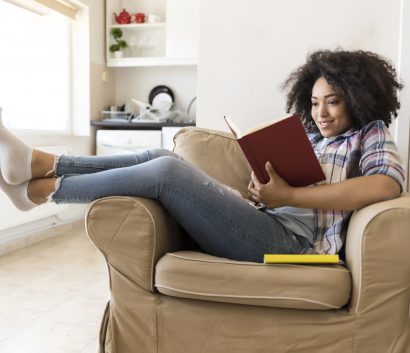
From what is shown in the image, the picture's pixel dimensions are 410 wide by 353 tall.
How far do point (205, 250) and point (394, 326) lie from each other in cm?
54

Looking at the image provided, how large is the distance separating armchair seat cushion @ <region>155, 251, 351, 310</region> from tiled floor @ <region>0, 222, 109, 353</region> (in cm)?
56

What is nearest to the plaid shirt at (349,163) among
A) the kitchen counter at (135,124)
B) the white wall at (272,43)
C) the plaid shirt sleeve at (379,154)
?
the plaid shirt sleeve at (379,154)

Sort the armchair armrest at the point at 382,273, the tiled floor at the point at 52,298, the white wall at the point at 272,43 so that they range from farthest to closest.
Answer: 1. the white wall at the point at 272,43
2. the tiled floor at the point at 52,298
3. the armchair armrest at the point at 382,273

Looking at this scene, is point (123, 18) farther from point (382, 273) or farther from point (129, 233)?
point (382, 273)

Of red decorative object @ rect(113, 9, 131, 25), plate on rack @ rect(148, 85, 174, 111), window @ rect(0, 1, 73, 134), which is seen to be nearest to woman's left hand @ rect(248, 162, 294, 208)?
window @ rect(0, 1, 73, 134)

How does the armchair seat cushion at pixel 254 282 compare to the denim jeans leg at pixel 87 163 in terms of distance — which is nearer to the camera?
the armchair seat cushion at pixel 254 282

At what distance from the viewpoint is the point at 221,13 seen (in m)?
2.03

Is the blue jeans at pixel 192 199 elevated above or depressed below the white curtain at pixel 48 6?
below

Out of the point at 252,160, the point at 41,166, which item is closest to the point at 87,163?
the point at 41,166

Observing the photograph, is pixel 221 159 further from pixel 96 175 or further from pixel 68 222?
pixel 68 222

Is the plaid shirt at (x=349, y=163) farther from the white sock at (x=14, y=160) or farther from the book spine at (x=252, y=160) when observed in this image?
the white sock at (x=14, y=160)

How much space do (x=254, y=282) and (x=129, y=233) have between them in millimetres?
358

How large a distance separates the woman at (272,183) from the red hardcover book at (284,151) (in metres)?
→ 0.03

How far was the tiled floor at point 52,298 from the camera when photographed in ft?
5.02
